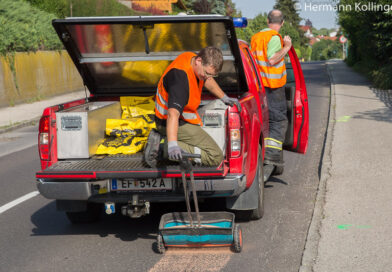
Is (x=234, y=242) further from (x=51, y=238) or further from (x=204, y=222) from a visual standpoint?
(x=51, y=238)

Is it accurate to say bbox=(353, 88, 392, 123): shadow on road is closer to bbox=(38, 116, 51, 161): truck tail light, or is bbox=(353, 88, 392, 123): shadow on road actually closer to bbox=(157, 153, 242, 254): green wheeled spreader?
bbox=(157, 153, 242, 254): green wheeled spreader

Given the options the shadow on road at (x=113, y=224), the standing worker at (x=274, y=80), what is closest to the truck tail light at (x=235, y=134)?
the shadow on road at (x=113, y=224)

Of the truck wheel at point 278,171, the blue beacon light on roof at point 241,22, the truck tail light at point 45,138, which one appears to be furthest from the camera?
the truck wheel at point 278,171

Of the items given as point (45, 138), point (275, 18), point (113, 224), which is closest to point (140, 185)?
point (45, 138)

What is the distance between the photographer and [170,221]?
209 inches

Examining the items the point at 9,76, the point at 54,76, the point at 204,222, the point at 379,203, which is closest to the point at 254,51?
the point at 379,203

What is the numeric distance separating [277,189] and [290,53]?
1866 mm

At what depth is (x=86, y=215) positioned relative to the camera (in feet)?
20.6

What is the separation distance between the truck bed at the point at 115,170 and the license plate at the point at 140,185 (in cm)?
12

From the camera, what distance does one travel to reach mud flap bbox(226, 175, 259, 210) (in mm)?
5629

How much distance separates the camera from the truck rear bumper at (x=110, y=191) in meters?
5.15

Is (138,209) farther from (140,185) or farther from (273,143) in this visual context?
(273,143)

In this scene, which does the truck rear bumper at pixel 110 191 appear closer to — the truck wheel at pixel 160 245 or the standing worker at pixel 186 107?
the standing worker at pixel 186 107

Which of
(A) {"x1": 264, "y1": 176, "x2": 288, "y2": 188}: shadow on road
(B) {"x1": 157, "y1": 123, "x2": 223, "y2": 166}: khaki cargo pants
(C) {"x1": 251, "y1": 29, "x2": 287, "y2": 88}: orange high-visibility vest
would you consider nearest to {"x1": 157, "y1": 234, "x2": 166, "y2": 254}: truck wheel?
(B) {"x1": 157, "y1": 123, "x2": 223, "y2": 166}: khaki cargo pants
